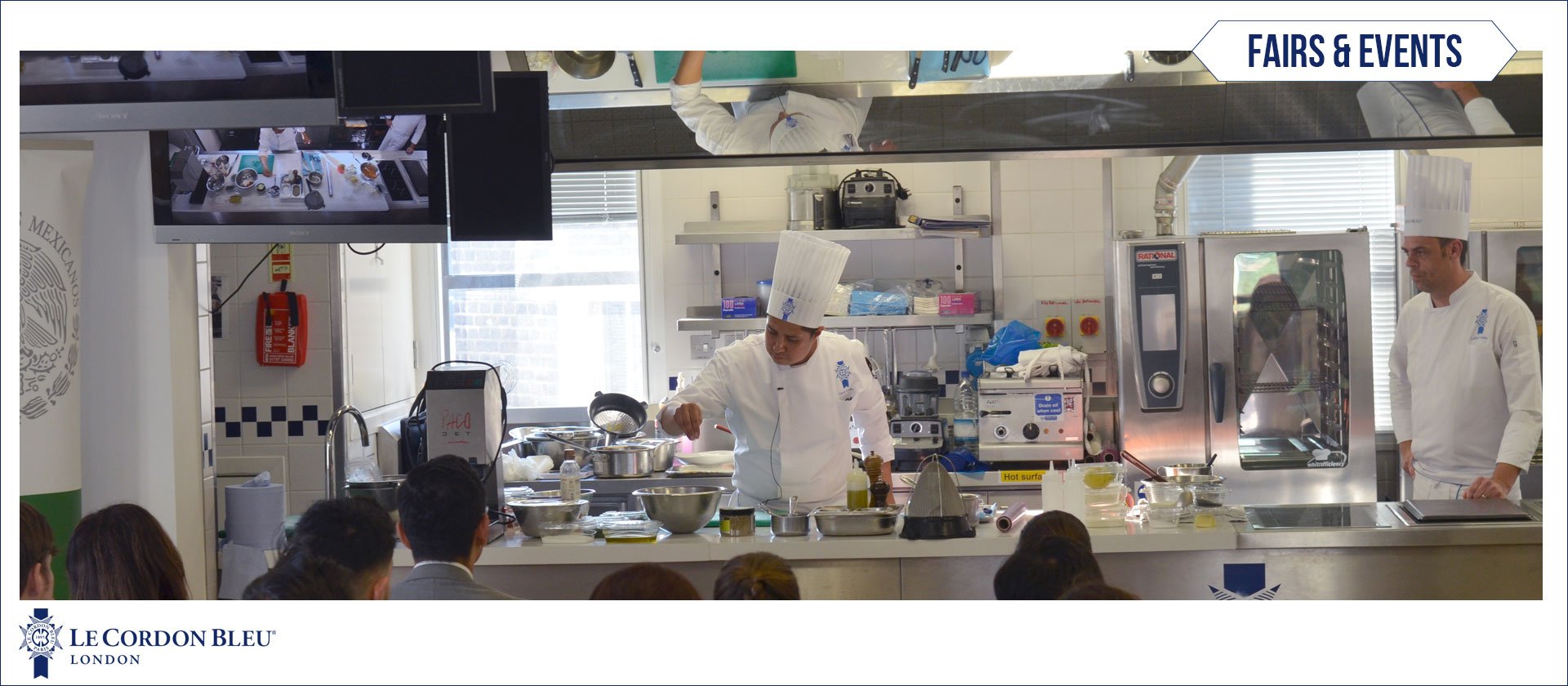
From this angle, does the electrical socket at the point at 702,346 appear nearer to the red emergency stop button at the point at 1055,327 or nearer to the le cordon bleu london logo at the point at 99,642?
the red emergency stop button at the point at 1055,327

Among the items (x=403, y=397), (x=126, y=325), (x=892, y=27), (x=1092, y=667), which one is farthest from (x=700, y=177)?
(x=1092, y=667)

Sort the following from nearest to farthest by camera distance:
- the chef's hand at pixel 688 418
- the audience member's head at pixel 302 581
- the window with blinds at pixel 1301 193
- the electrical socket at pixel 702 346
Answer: the audience member's head at pixel 302 581 < the chef's hand at pixel 688 418 < the window with blinds at pixel 1301 193 < the electrical socket at pixel 702 346

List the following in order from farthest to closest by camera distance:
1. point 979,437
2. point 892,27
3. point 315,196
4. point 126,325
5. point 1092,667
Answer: point 979,437 < point 126,325 < point 315,196 < point 892,27 < point 1092,667

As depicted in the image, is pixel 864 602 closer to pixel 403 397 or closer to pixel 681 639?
pixel 681 639

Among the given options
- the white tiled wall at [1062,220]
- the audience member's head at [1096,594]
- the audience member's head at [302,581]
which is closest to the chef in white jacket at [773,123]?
the audience member's head at [302,581]

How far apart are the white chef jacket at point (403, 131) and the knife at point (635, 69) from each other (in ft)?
2.26

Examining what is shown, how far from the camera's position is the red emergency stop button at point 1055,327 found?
617cm

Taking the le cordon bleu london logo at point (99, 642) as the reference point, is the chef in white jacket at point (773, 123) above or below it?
above

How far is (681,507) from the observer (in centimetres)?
362

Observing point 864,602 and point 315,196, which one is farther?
point 315,196

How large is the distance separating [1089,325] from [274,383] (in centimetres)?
371

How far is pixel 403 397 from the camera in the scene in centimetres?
638

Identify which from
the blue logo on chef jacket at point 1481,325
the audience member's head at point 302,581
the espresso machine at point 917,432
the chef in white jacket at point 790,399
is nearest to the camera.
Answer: the audience member's head at point 302,581

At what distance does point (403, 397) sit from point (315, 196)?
3211 millimetres
